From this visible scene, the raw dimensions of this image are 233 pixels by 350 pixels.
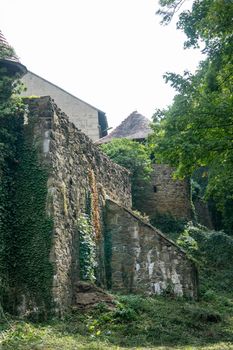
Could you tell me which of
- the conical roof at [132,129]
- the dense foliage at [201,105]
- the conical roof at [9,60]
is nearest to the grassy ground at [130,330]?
the dense foliage at [201,105]

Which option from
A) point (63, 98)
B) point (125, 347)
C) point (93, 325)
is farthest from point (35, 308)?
point (63, 98)

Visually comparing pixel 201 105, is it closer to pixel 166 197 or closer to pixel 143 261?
pixel 143 261

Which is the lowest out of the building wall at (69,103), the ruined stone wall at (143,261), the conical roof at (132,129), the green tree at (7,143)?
the ruined stone wall at (143,261)

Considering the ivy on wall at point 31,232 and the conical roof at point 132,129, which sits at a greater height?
the conical roof at point 132,129

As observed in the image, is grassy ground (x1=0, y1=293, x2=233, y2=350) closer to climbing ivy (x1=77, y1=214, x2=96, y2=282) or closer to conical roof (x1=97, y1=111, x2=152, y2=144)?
climbing ivy (x1=77, y1=214, x2=96, y2=282)

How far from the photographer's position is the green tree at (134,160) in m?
23.5

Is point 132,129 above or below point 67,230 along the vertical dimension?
above

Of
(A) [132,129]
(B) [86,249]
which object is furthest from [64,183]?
(A) [132,129]

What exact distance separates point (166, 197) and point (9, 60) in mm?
14667

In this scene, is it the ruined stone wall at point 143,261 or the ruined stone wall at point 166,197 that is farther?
the ruined stone wall at point 166,197

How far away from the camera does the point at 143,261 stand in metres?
13.1

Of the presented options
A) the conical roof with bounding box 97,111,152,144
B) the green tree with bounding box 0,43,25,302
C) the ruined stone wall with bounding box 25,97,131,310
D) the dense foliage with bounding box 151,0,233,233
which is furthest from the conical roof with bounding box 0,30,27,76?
A: the conical roof with bounding box 97,111,152,144

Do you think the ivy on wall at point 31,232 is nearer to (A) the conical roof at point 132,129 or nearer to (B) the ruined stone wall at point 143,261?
(B) the ruined stone wall at point 143,261

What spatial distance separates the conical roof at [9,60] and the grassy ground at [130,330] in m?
5.98
